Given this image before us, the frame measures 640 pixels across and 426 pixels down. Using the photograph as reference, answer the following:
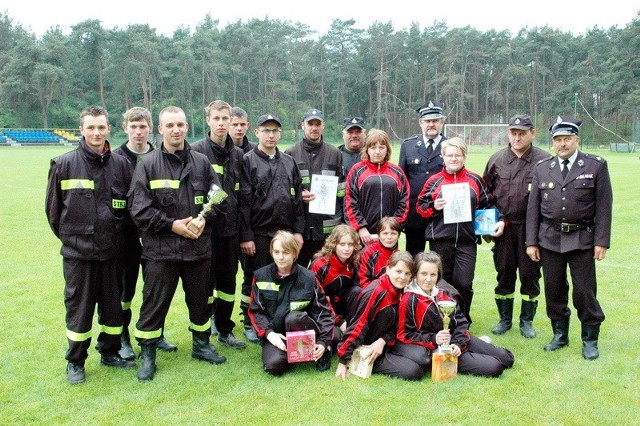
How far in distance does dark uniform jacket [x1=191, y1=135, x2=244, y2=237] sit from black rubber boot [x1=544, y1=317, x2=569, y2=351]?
333 centimetres

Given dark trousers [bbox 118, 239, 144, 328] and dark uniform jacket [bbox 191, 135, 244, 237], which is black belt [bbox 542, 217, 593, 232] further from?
dark trousers [bbox 118, 239, 144, 328]

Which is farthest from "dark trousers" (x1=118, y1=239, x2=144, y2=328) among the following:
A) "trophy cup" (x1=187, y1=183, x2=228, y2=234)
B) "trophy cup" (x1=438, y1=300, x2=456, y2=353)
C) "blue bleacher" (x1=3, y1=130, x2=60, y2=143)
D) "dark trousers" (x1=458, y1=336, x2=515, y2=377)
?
"blue bleacher" (x1=3, y1=130, x2=60, y2=143)

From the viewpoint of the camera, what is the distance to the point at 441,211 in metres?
6.12

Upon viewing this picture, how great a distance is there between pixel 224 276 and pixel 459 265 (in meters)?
2.45

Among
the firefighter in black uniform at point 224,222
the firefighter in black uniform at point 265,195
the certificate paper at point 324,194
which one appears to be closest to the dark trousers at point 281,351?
the firefighter in black uniform at point 224,222

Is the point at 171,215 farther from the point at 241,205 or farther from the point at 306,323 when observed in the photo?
the point at 306,323

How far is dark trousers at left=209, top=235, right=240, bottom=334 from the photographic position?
5801mm

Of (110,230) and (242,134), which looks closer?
(110,230)

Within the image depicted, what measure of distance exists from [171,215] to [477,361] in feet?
9.69

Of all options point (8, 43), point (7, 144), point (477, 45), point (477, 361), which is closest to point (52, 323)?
point (477, 361)

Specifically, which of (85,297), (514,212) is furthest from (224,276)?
(514,212)

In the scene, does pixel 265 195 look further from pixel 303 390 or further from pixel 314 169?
pixel 303 390

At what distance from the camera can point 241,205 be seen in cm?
588

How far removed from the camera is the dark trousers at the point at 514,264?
245 inches
